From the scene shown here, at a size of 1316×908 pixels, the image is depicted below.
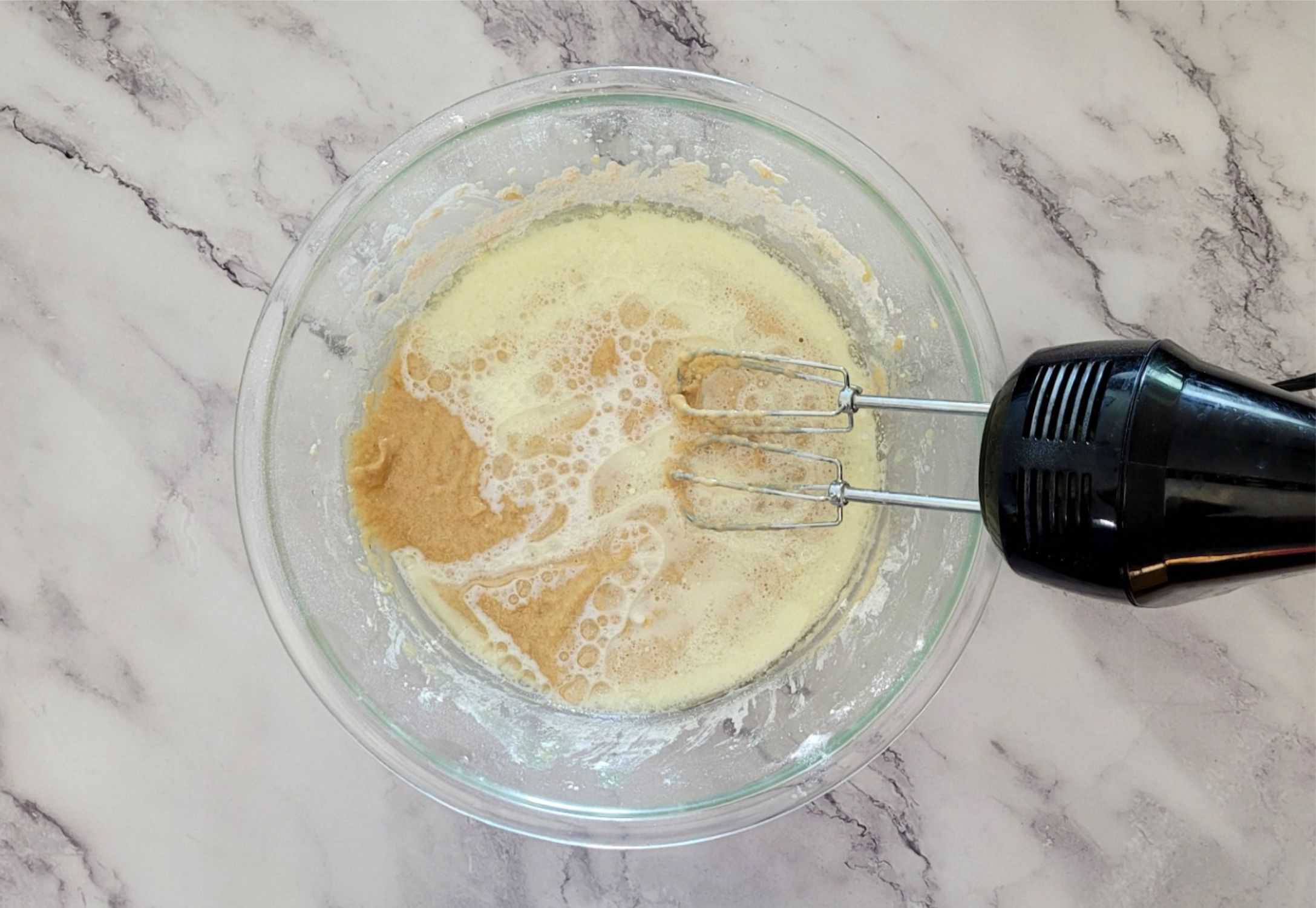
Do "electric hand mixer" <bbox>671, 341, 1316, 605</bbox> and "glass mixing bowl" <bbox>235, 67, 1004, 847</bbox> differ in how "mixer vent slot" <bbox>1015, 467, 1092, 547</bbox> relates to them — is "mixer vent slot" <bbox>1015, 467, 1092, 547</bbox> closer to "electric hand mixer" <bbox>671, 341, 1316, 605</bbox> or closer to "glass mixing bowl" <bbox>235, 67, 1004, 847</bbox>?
"electric hand mixer" <bbox>671, 341, 1316, 605</bbox>

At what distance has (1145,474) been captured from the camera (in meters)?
0.69

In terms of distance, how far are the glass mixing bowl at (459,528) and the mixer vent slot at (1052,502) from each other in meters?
0.24

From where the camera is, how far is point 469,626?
1.13 meters

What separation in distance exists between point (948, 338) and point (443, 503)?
0.61 metres

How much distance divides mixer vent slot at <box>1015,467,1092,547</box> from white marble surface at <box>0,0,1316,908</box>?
42 cm

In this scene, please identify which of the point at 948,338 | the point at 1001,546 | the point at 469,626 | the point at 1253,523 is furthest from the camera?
the point at 469,626

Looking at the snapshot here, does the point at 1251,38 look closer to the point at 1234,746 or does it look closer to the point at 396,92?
the point at 1234,746

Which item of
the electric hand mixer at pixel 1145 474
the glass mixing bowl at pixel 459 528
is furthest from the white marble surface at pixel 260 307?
the electric hand mixer at pixel 1145 474

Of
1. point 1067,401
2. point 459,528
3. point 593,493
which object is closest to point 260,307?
point 459,528

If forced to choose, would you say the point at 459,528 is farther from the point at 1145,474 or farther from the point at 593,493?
the point at 1145,474

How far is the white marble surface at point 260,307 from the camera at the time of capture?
1.14 metres

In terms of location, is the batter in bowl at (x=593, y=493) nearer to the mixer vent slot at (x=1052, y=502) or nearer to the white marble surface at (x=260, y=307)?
the white marble surface at (x=260, y=307)

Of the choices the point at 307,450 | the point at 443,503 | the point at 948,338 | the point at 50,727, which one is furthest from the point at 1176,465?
the point at 50,727

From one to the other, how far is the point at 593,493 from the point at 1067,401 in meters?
0.56
